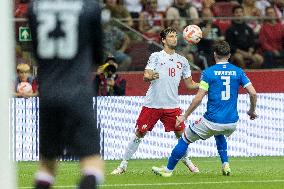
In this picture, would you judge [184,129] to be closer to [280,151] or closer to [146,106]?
[146,106]

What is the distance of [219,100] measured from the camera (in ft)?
46.3

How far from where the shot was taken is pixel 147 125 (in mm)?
15320

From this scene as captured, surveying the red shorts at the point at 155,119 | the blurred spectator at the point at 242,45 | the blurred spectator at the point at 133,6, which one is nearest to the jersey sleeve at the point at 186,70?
the red shorts at the point at 155,119

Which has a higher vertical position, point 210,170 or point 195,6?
point 195,6

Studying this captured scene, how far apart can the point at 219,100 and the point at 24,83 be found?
5963 millimetres

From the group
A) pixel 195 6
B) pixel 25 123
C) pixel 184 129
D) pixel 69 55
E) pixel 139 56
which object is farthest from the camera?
pixel 195 6

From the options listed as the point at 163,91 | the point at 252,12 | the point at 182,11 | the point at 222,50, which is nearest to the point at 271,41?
the point at 252,12

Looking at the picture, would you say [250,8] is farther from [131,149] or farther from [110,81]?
[131,149]

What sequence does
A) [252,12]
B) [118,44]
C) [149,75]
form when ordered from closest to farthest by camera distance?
1. [149,75]
2. [118,44]
3. [252,12]

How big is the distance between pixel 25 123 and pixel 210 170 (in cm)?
463

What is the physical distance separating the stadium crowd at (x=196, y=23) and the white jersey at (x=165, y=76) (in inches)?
211

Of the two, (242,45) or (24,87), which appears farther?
(242,45)

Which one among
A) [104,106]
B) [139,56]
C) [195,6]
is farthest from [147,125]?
[195,6]

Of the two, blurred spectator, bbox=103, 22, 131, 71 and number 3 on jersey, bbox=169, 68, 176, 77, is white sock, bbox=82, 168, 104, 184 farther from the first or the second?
blurred spectator, bbox=103, 22, 131, 71
